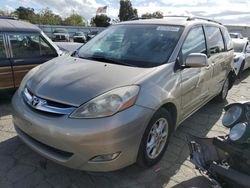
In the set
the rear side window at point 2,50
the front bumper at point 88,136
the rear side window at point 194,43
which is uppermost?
the rear side window at point 194,43

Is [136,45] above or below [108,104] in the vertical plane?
above

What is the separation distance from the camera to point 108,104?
9.11 ft

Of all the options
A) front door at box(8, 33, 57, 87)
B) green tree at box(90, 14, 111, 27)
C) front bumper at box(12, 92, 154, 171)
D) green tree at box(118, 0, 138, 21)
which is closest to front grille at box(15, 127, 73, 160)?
front bumper at box(12, 92, 154, 171)

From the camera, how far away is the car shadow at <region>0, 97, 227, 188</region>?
3.06 metres

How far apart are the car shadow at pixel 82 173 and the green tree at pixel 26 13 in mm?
61075

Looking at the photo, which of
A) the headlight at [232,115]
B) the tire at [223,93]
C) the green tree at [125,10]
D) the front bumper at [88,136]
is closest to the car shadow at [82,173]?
the front bumper at [88,136]

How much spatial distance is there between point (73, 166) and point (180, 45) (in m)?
2.06

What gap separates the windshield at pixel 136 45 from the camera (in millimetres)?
3596

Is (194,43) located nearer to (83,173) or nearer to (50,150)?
(83,173)

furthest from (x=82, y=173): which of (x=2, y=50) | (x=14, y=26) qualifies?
(x=14, y=26)

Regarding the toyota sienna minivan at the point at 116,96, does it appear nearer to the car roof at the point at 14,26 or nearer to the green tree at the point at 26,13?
the car roof at the point at 14,26

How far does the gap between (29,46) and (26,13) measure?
6152 centimetres

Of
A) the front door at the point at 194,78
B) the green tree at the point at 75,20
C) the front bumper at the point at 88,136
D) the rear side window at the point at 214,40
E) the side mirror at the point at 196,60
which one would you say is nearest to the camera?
the front bumper at the point at 88,136

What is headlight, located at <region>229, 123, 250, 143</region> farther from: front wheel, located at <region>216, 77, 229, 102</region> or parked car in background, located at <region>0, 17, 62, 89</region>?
parked car in background, located at <region>0, 17, 62, 89</region>
